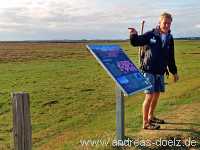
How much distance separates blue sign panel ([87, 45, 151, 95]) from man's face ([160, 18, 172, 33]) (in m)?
0.90

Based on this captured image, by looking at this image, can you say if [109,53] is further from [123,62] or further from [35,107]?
[35,107]

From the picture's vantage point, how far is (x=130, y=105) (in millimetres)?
14484

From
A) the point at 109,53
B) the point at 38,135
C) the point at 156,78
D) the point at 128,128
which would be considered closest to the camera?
the point at 109,53

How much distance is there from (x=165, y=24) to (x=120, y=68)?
1362 mm

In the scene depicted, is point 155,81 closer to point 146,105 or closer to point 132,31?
point 146,105

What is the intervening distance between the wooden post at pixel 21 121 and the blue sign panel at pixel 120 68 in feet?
6.38

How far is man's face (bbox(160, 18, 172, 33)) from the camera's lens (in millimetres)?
8379

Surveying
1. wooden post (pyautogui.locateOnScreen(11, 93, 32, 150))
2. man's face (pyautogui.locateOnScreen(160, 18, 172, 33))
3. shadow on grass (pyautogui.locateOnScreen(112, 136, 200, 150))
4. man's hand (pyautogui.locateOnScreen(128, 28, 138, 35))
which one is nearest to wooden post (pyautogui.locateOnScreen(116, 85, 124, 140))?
shadow on grass (pyautogui.locateOnScreen(112, 136, 200, 150))

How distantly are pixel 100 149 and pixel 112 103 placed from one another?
792 centimetres

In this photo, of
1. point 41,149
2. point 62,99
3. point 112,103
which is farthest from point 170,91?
point 41,149

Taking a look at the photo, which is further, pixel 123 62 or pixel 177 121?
pixel 177 121

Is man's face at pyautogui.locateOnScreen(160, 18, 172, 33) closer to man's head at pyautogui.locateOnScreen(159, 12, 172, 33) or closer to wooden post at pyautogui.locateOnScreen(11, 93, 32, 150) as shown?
man's head at pyautogui.locateOnScreen(159, 12, 172, 33)

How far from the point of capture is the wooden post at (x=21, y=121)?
→ 5.52m

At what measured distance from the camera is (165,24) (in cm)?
841
